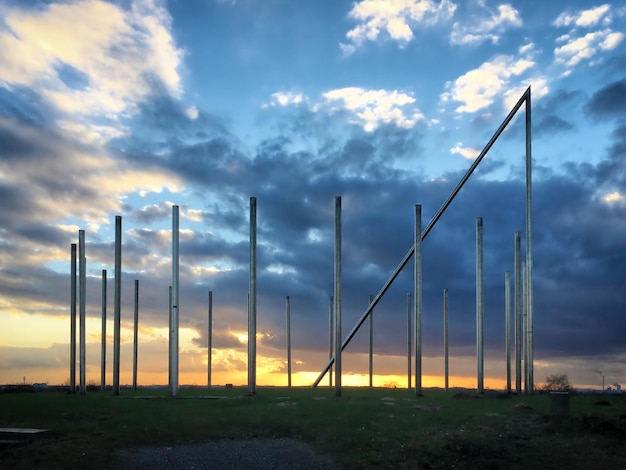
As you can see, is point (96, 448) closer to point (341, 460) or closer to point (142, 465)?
point (142, 465)

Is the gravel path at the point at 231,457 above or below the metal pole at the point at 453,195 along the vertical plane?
below

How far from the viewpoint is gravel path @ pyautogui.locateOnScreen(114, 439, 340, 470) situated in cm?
2311

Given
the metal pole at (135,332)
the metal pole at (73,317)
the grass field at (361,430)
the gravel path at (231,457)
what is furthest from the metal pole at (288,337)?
the gravel path at (231,457)

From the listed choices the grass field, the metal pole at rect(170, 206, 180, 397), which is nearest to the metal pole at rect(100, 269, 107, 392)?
the metal pole at rect(170, 206, 180, 397)

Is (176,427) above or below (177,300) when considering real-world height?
below

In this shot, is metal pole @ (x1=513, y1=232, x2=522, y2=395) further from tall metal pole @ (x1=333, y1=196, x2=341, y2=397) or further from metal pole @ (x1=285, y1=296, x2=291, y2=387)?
metal pole @ (x1=285, y1=296, x2=291, y2=387)

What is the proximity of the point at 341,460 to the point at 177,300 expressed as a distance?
18.1m

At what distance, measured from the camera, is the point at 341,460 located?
23.5 metres

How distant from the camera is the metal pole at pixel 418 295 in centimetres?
3888

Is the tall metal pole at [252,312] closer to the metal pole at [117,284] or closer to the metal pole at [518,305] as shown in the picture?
the metal pole at [117,284]

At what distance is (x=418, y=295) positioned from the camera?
131 feet

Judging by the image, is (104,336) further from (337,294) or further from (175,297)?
(337,294)

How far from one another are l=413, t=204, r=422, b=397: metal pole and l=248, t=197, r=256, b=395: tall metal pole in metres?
8.98

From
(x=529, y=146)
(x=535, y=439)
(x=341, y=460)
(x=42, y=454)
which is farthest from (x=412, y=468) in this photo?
(x=529, y=146)
